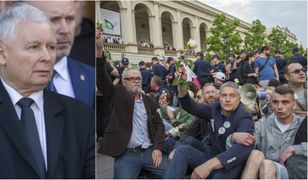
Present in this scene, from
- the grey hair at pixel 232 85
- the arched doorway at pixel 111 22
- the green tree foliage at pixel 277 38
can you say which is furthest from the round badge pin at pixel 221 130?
the arched doorway at pixel 111 22

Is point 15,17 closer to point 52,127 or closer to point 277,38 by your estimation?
point 52,127

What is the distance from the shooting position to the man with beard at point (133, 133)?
254 cm

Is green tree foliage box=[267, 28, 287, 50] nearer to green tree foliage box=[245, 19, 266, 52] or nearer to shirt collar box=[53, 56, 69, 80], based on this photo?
green tree foliage box=[245, 19, 266, 52]

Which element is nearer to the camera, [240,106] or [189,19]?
[240,106]

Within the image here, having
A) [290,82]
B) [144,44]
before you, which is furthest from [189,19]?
[290,82]

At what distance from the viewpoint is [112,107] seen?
2.57 metres

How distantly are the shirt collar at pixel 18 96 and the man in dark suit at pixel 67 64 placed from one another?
0.09 metres

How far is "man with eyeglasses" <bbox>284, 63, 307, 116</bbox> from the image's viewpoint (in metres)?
2.25

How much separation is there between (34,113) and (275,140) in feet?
5.03

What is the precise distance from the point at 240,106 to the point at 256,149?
29 cm

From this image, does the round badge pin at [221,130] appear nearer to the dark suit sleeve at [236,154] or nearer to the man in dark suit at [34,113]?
the dark suit sleeve at [236,154]

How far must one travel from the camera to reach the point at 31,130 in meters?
2.27

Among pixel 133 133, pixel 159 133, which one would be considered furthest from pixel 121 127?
pixel 159 133

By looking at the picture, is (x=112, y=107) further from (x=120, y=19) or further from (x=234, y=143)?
(x=234, y=143)
